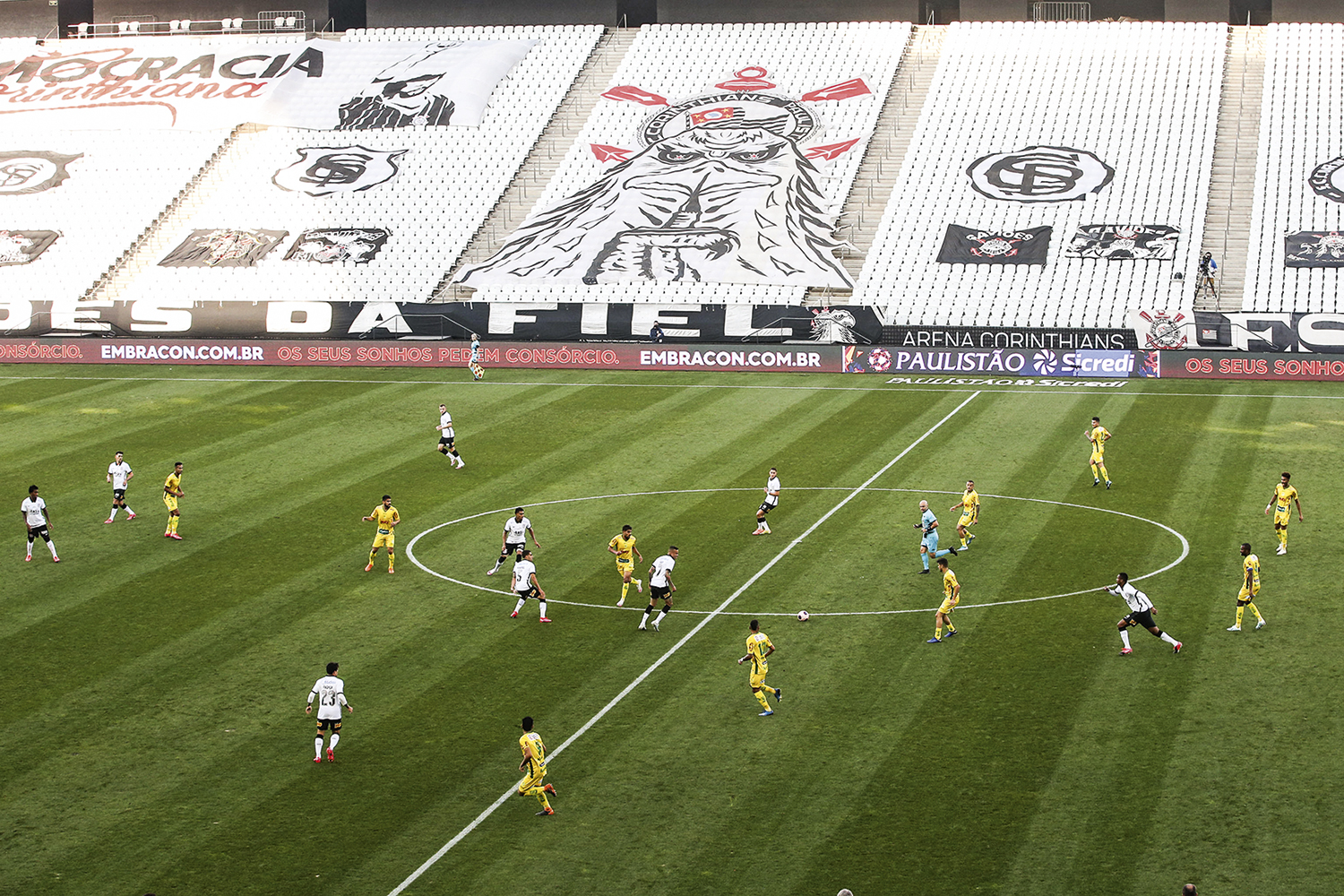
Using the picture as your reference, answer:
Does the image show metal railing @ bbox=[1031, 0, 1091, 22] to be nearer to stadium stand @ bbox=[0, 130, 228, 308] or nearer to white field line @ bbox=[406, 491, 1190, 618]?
stadium stand @ bbox=[0, 130, 228, 308]

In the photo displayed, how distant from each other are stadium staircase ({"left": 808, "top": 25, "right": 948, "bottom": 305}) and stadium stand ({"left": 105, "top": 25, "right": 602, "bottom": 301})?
16840 millimetres

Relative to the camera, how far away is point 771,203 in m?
67.8

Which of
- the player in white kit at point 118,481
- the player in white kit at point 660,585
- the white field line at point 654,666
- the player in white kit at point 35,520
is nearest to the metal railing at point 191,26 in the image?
the player in white kit at point 118,481

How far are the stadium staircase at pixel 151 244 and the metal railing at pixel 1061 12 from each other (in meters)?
Result: 42.1

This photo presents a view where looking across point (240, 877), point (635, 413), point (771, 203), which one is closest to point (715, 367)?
point (635, 413)

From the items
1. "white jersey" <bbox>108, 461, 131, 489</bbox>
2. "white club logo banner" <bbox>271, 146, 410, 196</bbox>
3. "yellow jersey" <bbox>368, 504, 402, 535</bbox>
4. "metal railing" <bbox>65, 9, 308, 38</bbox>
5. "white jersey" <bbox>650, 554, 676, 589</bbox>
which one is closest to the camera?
"white jersey" <bbox>650, 554, 676, 589</bbox>

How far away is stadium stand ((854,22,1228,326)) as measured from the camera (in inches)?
2365

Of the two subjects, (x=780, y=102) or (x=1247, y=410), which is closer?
(x=1247, y=410)

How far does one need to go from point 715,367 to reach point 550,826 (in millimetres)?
37449

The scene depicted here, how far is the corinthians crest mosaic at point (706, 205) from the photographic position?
64.6 meters

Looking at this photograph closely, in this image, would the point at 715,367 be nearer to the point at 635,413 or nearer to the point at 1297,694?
the point at 635,413

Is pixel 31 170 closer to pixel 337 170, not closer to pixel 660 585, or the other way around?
pixel 337 170

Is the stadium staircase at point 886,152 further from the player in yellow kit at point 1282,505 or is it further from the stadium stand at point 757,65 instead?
the player in yellow kit at point 1282,505

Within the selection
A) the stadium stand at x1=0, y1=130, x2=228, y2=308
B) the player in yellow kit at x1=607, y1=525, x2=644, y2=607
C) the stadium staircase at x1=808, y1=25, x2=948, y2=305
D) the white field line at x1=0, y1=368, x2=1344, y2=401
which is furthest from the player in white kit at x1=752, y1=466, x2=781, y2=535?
the stadium stand at x1=0, y1=130, x2=228, y2=308
